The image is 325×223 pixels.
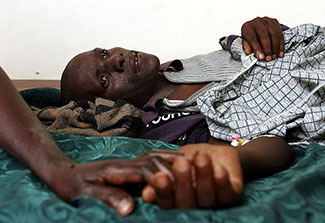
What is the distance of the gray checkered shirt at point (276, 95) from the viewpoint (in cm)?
110

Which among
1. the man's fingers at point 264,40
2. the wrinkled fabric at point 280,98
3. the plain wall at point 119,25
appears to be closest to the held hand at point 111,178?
the wrinkled fabric at point 280,98

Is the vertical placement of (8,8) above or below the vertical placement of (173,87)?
above

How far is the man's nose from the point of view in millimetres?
1415

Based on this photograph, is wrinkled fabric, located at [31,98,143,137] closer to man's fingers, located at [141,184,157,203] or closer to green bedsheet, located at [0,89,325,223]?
green bedsheet, located at [0,89,325,223]

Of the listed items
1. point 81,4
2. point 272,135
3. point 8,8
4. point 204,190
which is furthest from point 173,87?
point 8,8

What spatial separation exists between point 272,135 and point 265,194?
367 millimetres

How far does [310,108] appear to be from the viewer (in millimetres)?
1093

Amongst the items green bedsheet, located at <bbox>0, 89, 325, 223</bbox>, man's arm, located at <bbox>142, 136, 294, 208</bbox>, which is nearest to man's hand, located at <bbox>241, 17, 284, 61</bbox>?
green bedsheet, located at <bbox>0, 89, 325, 223</bbox>

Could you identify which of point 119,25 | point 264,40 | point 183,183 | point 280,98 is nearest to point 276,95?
point 280,98

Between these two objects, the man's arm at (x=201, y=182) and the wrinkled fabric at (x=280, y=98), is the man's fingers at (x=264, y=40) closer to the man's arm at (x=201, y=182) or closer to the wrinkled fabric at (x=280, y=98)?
the wrinkled fabric at (x=280, y=98)

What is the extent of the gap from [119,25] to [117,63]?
3.17 feet

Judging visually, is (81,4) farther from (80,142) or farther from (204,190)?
(204,190)

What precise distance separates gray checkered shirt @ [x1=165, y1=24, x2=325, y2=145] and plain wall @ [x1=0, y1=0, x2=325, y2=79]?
0.95 m

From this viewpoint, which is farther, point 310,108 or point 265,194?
point 310,108
